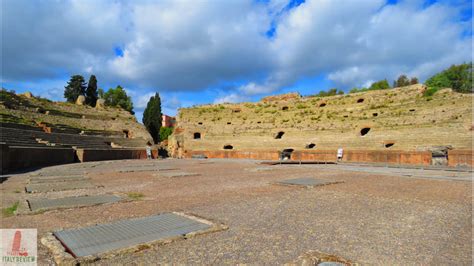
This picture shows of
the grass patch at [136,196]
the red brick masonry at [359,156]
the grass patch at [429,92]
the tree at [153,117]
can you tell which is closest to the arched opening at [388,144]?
the red brick masonry at [359,156]

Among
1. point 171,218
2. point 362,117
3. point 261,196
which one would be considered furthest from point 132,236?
point 362,117

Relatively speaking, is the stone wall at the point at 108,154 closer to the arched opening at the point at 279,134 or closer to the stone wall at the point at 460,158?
the arched opening at the point at 279,134

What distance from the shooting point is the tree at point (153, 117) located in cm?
5662

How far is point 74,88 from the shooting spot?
5928cm

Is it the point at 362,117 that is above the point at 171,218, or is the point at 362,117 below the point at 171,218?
above

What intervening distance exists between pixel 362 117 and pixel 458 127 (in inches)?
344

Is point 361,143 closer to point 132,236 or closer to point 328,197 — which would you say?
point 328,197

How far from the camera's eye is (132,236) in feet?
12.4

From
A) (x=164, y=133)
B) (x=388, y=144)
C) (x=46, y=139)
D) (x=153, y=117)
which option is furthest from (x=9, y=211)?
(x=164, y=133)

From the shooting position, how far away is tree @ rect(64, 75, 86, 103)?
5912cm

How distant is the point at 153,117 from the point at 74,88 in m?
17.4

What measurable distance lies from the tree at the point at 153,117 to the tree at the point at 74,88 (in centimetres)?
1339

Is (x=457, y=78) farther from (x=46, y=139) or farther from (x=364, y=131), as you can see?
(x=46, y=139)

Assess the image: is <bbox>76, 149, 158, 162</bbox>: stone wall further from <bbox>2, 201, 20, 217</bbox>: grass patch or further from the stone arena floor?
<bbox>2, 201, 20, 217</bbox>: grass patch
